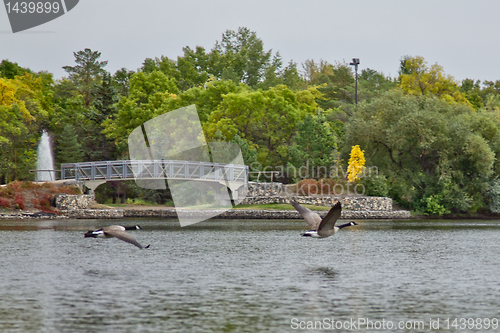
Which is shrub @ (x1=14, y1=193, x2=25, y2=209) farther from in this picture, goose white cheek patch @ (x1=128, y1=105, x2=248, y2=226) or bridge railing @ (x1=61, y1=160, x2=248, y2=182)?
goose white cheek patch @ (x1=128, y1=105, x2=248, y2=226)

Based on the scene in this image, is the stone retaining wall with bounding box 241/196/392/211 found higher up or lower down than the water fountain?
lower down

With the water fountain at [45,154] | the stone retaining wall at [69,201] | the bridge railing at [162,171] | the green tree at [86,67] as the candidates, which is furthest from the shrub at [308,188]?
the green tree at [86,67]

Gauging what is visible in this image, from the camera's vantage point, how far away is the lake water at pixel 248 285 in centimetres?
1201

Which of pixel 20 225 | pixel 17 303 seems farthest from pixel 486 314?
pixel 20 225

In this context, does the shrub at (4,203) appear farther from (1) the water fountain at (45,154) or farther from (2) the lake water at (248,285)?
(1) the water fountain at (45,154)

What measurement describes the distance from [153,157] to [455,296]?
121 feet

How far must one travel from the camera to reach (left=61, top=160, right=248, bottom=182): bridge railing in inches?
1773

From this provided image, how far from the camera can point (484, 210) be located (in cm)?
5153

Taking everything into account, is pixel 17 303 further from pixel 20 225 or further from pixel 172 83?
pixel 172 83

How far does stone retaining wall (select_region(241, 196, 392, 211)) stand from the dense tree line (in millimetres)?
1250

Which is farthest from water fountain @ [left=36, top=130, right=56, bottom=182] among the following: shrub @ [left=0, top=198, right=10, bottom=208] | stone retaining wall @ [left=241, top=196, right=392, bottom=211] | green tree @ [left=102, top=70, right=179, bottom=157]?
stone retaining wall @ [left=241, top=196, right=392, bottom=211]

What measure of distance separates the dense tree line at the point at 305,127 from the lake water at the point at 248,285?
21.6 meters

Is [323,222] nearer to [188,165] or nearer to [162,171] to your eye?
[162,171]

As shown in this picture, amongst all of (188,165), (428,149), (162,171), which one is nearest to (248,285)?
Answer: (162,171)
